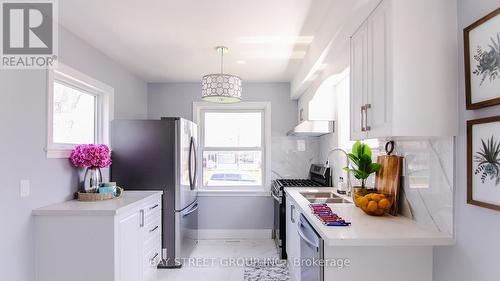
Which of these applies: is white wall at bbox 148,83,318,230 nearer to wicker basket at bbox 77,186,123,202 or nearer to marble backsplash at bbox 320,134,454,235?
wicker basket at bbox 77,186,123,202

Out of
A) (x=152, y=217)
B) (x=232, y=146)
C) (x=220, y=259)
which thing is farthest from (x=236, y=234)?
(x=152, y=217)

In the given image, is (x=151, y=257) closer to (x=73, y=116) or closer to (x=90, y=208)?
(x=90, y=208)

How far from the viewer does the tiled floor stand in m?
3.23

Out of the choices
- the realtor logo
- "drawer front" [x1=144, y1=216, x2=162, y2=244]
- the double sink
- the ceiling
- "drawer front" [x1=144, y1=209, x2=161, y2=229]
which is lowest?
"drawer front" [x1=144, y1=216, x2=162, y2=244]

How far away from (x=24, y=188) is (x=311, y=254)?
204cm

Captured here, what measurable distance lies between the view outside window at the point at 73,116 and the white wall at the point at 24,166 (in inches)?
11.0

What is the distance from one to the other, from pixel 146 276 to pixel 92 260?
86cm

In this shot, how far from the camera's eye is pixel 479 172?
1259mm

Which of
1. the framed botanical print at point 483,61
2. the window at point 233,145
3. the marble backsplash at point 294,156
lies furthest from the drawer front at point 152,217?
the framed botanical print at point 483,61

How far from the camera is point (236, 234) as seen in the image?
4605 mm

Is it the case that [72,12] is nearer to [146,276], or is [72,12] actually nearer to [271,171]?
[146,276]

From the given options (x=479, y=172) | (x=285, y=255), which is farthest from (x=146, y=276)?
(x=479, y=172)

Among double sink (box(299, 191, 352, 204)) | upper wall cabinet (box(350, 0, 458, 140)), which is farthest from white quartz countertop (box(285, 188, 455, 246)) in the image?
double sink (box(299, 191, 352, 204))

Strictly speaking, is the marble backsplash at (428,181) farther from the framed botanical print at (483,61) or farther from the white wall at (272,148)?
the white wall at (272,148)
